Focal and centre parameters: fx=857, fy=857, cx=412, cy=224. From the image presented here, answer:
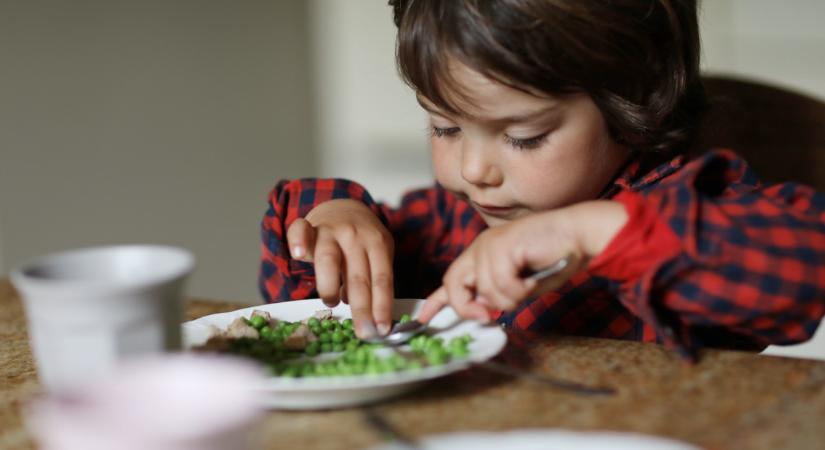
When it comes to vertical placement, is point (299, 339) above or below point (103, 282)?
below

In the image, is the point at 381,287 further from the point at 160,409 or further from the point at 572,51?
the point at 160,409

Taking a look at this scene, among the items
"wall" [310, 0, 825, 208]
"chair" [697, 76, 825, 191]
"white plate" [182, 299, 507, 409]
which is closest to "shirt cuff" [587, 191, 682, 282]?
"white plate" [182, 299, 507, 409]

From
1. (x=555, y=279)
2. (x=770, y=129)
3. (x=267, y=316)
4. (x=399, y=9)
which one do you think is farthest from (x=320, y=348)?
(x=770, y=129)

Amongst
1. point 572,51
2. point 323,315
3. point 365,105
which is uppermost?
point 572,51

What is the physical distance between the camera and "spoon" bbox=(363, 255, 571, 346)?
2.38 ft

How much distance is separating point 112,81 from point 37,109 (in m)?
0.26

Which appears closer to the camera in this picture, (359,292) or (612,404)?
(612,404)

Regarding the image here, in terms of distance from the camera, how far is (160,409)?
→ 16.3 inches

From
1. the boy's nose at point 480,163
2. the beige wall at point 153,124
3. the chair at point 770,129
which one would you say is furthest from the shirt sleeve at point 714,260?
the beige wall at point 153,124

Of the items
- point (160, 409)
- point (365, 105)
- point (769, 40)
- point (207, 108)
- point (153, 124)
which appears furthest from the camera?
point (365, 105)

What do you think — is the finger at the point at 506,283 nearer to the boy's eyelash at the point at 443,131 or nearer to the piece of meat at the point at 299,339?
the piece of meat at the point at 299,339

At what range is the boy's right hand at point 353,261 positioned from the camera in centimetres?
84

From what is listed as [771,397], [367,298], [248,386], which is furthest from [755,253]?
[248,386]

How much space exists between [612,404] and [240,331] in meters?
0.35
